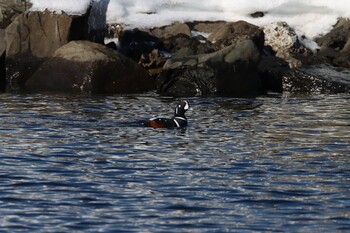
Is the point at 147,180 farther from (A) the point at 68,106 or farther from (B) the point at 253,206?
(A) the point at 68,106

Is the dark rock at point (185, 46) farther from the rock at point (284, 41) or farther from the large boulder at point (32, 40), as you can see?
the large boulder at point (32, 40)

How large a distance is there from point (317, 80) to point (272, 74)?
1375mm

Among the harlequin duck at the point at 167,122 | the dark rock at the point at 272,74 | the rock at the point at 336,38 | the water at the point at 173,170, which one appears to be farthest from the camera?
the rock at the point at 336,38

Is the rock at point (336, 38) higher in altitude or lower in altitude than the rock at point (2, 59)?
higher

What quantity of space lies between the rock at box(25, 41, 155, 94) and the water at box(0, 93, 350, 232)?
3.59 meters

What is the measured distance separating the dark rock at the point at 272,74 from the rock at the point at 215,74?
99 cm

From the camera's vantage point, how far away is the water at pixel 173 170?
11992mm

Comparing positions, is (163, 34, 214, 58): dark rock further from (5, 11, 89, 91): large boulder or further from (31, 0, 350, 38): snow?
(5, 11, 89, 91): large boulder

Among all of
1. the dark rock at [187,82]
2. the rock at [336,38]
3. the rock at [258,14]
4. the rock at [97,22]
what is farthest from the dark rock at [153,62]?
the rock at [336,38]

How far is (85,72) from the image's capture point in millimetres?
26875

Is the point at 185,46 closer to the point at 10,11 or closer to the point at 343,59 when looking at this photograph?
the point at 343,59

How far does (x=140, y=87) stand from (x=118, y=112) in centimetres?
565

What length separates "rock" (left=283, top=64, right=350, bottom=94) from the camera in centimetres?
2747

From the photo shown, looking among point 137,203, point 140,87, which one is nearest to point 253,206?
point 137,203
